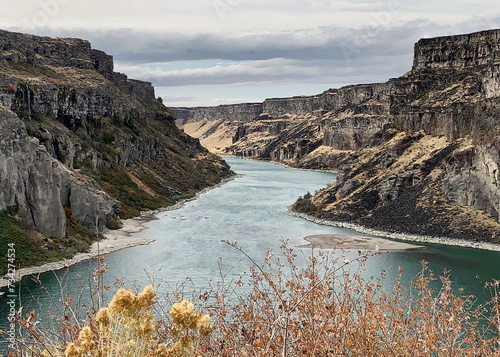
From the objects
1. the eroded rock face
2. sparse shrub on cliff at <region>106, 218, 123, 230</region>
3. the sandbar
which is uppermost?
the eroded rock face

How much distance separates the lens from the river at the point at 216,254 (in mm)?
36188

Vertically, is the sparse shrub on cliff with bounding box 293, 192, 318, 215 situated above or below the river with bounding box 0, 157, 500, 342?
above

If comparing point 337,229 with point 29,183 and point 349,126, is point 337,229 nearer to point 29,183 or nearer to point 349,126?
point 29,183

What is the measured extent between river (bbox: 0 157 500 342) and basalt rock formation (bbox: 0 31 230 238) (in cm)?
531

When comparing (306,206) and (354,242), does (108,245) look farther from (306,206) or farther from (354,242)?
(306,206)

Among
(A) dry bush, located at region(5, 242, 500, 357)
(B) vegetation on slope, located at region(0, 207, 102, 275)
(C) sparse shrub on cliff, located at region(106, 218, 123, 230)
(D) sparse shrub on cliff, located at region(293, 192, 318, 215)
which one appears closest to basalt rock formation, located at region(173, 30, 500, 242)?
(D) sparse shrub on cliff, located at region(293, 192, 318, 215)

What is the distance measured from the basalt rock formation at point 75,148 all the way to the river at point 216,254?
531 centimetres

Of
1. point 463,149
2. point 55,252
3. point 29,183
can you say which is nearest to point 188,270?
point 55,252

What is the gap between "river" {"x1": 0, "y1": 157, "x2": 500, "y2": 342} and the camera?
3619cm

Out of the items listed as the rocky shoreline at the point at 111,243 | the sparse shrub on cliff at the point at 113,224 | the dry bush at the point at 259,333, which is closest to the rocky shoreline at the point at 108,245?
the rocky shoreline at the point at 111,243

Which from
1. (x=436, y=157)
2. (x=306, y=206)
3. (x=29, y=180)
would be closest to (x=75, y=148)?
(x=29, y=180)

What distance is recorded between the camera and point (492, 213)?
57.2 m

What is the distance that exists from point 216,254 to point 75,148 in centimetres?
2975

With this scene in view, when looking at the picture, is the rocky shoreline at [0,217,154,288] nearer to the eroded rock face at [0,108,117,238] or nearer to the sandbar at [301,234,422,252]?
the eroded rock face at [0,108,117,238]
